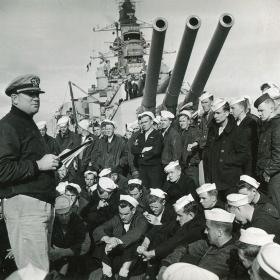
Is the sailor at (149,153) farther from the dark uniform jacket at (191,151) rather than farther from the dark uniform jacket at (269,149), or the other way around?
the dark uniform jacket at (269,149)

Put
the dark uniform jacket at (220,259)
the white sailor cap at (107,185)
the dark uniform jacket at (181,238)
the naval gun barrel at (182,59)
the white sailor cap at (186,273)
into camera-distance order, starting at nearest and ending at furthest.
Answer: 1. the white sailor cap at (186,273)
2. the dark uniform jacket at (220,259)
3. the dark uniform jacket at (181,238)
4. the white sailor cap at (107,185)
5. the naval gun barrel at (182,59)

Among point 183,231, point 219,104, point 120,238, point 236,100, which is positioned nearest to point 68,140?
point 120,238

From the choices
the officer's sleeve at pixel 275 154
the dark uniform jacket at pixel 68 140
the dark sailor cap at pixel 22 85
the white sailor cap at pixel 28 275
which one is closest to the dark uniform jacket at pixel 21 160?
the dark sailor cap at pixel 22 85

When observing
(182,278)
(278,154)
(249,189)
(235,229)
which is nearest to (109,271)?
(235,229)

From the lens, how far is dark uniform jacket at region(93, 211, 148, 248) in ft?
15.1

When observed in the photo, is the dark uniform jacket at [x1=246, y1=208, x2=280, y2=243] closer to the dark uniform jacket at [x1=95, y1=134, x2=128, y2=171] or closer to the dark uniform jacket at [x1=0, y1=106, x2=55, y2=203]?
the dark uniform jacket at [x1=0, y1=106, x2=55, y2=203]

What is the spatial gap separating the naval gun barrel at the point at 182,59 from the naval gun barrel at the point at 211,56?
319 millimetres

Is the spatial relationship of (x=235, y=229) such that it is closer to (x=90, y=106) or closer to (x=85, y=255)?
(x=85, y=255)

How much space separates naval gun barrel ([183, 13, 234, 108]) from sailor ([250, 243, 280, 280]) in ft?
16.9

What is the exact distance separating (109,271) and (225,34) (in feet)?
14.1

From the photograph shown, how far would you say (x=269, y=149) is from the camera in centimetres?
450

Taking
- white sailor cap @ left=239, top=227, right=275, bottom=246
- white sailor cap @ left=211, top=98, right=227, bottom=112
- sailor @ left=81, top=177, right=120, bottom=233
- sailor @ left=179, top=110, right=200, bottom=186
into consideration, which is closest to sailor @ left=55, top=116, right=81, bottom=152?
sailor @ left=81, top=177, right=120, bottom=233

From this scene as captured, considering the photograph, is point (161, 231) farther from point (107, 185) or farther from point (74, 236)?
point (107, 185)

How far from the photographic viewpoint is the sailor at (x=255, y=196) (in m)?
3.83
